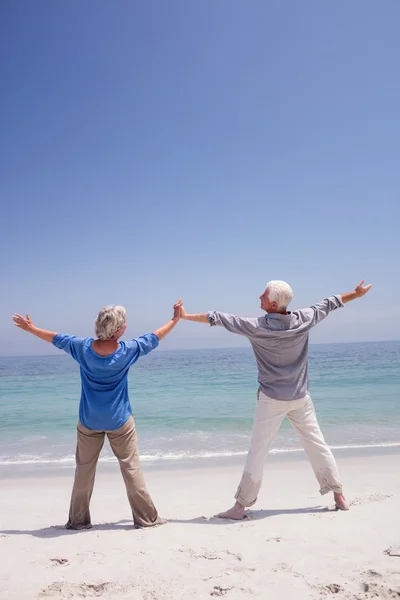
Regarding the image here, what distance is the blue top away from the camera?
385 centimetres

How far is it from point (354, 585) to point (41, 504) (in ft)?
12.9

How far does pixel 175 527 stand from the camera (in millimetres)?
4090

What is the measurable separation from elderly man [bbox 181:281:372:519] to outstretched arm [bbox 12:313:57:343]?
4.37 ft

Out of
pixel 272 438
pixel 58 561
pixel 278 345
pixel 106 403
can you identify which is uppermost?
pixel 278 345

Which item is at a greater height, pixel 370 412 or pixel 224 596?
pixel 224 596

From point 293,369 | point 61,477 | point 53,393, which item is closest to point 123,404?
point 293,369

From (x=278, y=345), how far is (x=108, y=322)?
1608mm

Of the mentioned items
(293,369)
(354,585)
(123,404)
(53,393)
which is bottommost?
(53,393)

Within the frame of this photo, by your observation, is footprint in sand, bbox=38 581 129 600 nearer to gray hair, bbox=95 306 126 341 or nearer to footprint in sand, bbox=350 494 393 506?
gray hair, bbox=95 306 126 341

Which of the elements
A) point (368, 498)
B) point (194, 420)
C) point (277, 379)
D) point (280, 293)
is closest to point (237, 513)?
point (277, 379)

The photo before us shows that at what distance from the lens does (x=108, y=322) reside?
383cm

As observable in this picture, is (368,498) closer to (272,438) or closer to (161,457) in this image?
(272,438)

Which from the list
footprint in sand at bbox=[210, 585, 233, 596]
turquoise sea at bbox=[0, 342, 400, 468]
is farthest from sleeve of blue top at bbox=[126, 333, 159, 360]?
turquoise sea at bbox=[0, 342, 400, 468]

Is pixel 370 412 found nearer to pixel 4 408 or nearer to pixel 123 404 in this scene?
pixel 123 404
